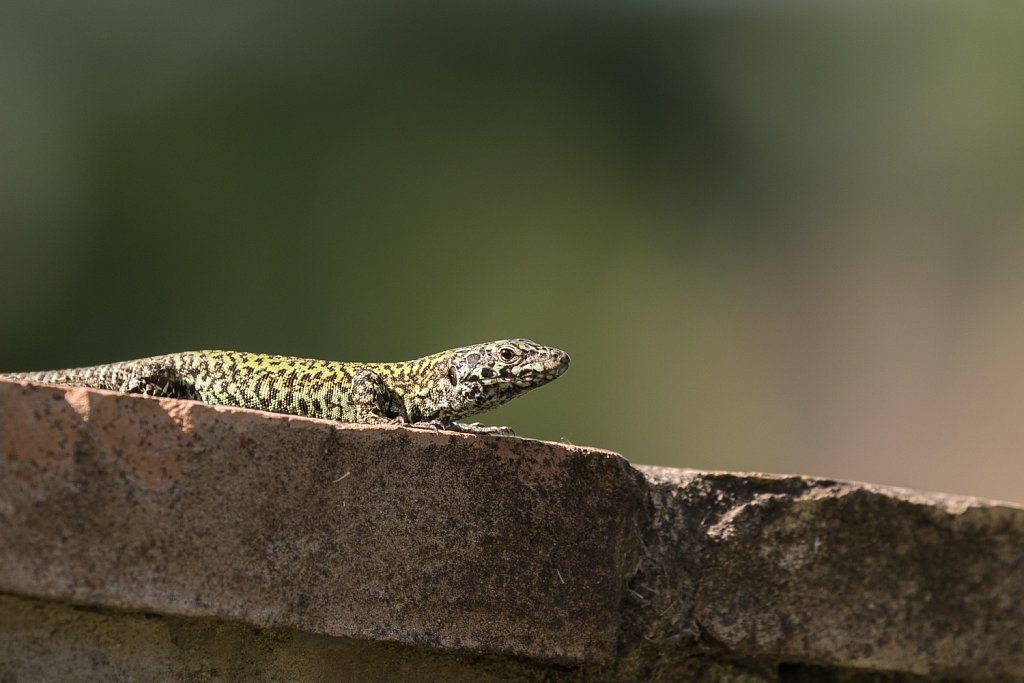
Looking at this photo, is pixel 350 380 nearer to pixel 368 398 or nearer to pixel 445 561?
pixel 368 398

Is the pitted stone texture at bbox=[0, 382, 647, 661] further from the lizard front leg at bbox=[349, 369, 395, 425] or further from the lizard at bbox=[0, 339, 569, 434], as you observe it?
the lizard front leg at bbox=[349, 369, 395, 425]

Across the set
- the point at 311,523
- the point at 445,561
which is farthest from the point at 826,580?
the point at 311,523

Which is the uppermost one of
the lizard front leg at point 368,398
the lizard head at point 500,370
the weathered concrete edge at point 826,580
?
the lizard head at point 500,370

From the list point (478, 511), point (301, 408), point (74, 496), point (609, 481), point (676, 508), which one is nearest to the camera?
point (74, 496)

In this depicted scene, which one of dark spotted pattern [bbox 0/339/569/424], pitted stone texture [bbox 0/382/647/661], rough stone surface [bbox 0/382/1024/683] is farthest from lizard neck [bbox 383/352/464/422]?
pitted stone texture [bbox 0/382/647/661]

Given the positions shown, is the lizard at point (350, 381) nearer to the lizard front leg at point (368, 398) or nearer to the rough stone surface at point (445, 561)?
the lizard front leg at point (368, 398)

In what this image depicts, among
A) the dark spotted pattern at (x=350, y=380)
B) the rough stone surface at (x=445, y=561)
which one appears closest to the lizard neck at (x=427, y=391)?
the dark spotted pattern at (x=350, y=380)

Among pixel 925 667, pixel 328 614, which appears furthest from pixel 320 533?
pixel 925 667

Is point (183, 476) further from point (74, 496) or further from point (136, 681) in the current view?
point (136, 681)
